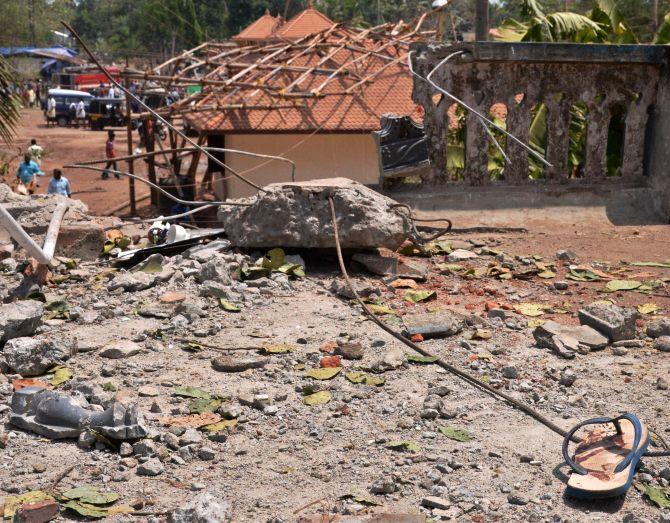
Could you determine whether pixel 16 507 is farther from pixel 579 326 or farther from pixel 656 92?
pixel 656 92

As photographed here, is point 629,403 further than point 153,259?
No

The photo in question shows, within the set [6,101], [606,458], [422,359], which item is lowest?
[606,458]

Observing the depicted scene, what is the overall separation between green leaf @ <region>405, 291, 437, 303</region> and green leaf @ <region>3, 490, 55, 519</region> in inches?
161

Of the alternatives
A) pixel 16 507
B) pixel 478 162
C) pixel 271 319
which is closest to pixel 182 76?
pixel 478 162

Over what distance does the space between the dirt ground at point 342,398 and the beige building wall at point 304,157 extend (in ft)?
31.1

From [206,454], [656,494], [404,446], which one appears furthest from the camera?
[404,446]

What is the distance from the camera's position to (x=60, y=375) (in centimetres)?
611

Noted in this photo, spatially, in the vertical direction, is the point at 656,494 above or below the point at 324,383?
below

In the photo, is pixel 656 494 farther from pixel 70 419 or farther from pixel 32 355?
pixel 32 355

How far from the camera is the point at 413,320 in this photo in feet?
23.3

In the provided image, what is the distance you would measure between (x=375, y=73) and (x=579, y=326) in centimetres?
1160

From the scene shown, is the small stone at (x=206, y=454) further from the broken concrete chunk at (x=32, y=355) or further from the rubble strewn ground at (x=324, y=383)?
the broken concrete chunk at (x=32, y=355)

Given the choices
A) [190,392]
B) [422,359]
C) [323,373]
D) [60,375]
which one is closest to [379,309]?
[422,359]

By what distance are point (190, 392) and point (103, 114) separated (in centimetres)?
3529
